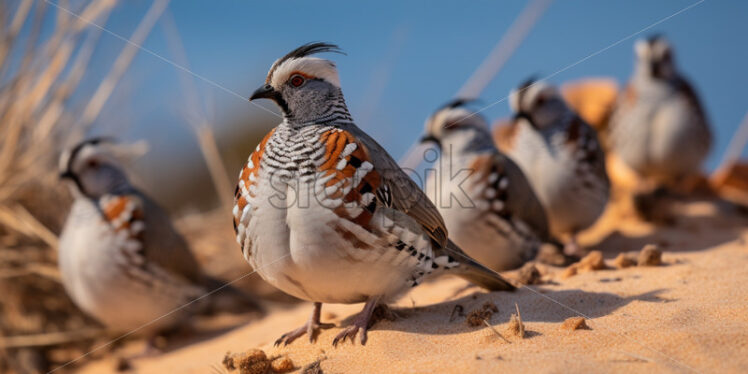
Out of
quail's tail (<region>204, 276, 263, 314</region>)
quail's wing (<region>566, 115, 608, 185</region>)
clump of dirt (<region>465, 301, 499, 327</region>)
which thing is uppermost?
quail's wing (<region>566, 115, 608, 185</region>)

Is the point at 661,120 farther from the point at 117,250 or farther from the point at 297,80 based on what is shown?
the point at 117,250

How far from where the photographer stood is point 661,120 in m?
10.7

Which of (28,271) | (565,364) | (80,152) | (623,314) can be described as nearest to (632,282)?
(623,314)

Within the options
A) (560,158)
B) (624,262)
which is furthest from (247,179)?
(560,158)

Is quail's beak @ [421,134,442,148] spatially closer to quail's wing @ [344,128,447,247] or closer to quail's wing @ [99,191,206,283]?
quail's wing @ [344,128,447,247]

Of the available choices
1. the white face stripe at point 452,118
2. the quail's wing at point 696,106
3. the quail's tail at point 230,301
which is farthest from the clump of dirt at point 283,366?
the quail's wing at point 696,106

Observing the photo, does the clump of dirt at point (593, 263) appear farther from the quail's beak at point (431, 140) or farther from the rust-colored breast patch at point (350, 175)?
the rust-colored breast patch at point (350, 175)

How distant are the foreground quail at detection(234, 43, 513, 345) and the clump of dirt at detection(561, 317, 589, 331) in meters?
0.98

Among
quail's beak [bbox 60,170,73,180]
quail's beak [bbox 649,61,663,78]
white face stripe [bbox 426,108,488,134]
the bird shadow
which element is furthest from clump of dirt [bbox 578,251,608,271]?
quail's beak [bbox 649,61,663,78]

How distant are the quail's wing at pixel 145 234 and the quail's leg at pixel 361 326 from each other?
3940 millimetres

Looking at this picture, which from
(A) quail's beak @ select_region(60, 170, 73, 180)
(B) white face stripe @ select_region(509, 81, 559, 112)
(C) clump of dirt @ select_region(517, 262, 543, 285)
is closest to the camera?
(C) clump of dirt @ select_region(517, 262, 543, 285)

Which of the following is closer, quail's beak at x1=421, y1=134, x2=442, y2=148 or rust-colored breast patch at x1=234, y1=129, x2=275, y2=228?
rust-colored breast patch at x1=234, y1=129, x2=275, y2=228

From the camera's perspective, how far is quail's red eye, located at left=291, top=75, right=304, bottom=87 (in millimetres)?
4236

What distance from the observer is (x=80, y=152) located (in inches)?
296
